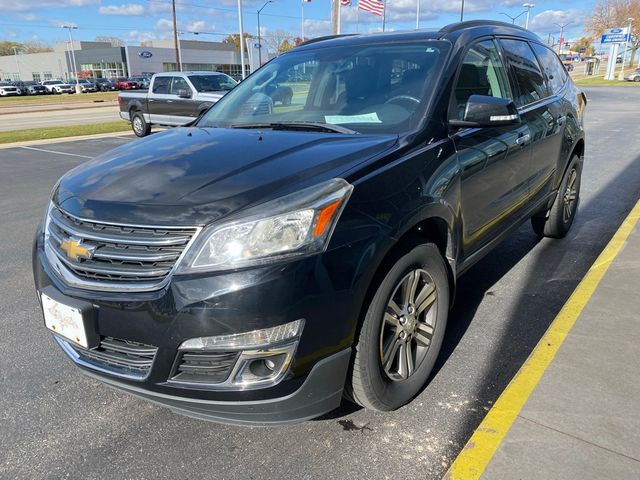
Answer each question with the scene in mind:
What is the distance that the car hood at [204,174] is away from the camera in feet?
7.11

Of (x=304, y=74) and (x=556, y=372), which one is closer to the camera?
(x=556, y=372)

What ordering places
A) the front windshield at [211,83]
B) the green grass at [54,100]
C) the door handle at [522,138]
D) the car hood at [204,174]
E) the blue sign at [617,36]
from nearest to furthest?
1. the car hood at [204,174]
2. the door handle at [522,138]
3. the front windshield at [211,83]
4. the green grass at [54,100]
5. the blue sign at [617,36]

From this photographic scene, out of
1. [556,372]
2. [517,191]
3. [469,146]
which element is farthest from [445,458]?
[517,191]

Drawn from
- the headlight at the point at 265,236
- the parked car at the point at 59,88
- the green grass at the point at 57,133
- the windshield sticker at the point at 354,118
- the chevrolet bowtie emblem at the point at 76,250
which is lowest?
the parked car at the point at 59,88

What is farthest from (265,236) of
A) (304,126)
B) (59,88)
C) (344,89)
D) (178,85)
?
(59,88)

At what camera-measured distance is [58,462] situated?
2.38 metres

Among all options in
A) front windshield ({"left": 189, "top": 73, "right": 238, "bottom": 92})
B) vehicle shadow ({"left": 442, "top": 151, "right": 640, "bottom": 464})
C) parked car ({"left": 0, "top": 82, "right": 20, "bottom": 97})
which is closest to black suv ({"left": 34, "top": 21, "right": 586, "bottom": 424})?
vehicle shadow ({"left": 442, "top": 151, "right": 640, "bottom": 464})

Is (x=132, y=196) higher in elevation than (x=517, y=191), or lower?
higher

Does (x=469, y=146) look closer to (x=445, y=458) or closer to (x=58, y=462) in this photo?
(x=445, y=458)

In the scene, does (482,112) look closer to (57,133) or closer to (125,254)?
(125,254)

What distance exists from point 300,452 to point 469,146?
1920 mm

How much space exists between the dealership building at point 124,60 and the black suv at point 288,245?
260 feet

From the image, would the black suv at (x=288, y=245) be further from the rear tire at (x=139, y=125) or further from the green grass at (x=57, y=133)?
the green grass at (x=57, y=133)

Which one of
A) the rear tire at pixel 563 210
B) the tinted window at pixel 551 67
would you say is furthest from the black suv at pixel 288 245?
the rear tire at pixel 563 210
